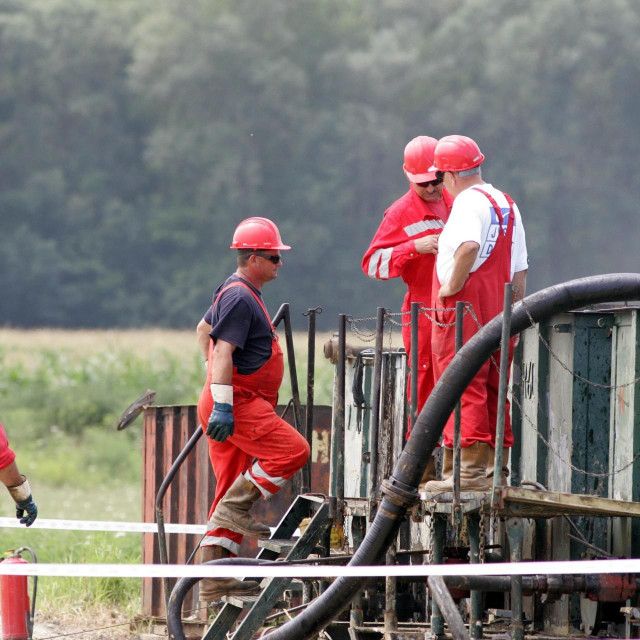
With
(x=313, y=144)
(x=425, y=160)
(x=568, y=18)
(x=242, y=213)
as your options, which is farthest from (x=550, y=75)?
(x=425, y=160)

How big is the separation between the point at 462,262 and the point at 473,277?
0.57 feet

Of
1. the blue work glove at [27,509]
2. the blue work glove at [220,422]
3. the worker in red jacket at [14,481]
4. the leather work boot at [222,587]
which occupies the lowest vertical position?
the leather work boot at [222,587]

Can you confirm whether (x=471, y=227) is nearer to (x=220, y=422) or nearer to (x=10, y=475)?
(x=220, y=422)

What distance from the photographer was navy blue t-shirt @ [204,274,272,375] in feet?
22.2

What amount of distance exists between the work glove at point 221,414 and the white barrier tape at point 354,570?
0.80m

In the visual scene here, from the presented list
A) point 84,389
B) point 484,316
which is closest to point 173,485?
point 484,316

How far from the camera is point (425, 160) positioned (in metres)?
6.96

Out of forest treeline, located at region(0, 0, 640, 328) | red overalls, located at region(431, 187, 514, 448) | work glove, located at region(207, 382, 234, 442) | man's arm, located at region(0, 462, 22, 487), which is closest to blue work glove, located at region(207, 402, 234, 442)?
work glove, located at region(207, 382, 234, 442)

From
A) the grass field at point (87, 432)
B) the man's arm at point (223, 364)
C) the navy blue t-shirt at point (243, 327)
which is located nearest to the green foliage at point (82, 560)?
the grass field at point (87, 432)

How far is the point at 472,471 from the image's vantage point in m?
5.95

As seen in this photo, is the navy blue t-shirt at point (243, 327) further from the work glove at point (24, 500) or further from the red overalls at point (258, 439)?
the work glove at point (24, 500)

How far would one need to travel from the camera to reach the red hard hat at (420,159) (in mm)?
6938

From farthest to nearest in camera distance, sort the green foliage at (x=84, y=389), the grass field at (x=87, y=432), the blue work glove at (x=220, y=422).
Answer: the green foliage at (x=84, y=389) < the grass field at (x=87, y=432) < the blue work glove at (x=220, y=422)

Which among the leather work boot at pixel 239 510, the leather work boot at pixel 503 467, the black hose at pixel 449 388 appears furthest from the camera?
the leather work boot at pixel 239 510
